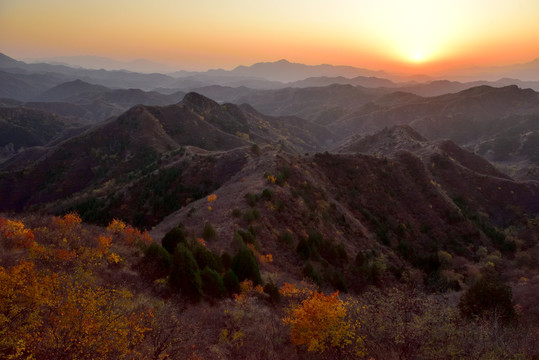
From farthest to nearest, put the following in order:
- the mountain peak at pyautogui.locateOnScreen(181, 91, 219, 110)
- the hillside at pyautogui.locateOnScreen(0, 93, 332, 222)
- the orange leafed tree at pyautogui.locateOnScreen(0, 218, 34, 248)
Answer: the mountain peak at pyautogui.locateOnScreen(181, 91, 219, 110), the hillside at pyautogui.locateOnScreen(0, 93, 332, 222), the orange leafed tree at pyautogui.locateOnScreen(0, 218, 34, 248)

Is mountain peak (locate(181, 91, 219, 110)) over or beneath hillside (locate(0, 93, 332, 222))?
over

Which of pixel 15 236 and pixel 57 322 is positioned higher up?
pixel 15 236

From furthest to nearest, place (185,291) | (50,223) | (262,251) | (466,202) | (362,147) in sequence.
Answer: (362,147), (466,202), (262,251), (50,223), (185,291)

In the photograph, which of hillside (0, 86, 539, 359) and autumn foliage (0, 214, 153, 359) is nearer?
autumn foliage (0, 214, 153, 359)

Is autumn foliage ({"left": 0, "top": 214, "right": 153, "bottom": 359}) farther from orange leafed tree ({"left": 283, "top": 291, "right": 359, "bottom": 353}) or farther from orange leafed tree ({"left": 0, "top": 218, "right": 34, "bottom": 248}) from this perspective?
orange leafed tree ({"left": 283, "top": 291, "right": 359, "bottom": 353})

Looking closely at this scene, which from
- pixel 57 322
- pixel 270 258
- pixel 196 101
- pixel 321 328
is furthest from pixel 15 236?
pixel 196 101

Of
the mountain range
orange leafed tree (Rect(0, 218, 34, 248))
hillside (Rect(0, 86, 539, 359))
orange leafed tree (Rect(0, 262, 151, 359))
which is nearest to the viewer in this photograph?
orange leafed tree (Rect(0, 262, 151, 359))

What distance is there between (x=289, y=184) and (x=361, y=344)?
3479 centimetres

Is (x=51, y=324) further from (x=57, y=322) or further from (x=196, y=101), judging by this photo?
(x=196, y=101)

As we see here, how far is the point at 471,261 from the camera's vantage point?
1861 inches

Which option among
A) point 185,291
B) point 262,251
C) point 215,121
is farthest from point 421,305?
point 215,121

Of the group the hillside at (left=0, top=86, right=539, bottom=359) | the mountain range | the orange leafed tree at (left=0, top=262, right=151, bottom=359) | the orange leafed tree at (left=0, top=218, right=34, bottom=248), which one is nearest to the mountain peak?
the mountain range

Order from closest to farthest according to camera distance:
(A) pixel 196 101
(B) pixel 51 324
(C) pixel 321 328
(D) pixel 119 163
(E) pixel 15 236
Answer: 1. (B) pixel 51 324
2. (C) pixel 321 328
3. (E) pixel 15 236
4. (D) pixel 119 163
5. (A) pixel 196 101

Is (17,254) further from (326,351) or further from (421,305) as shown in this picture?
(421,305)
